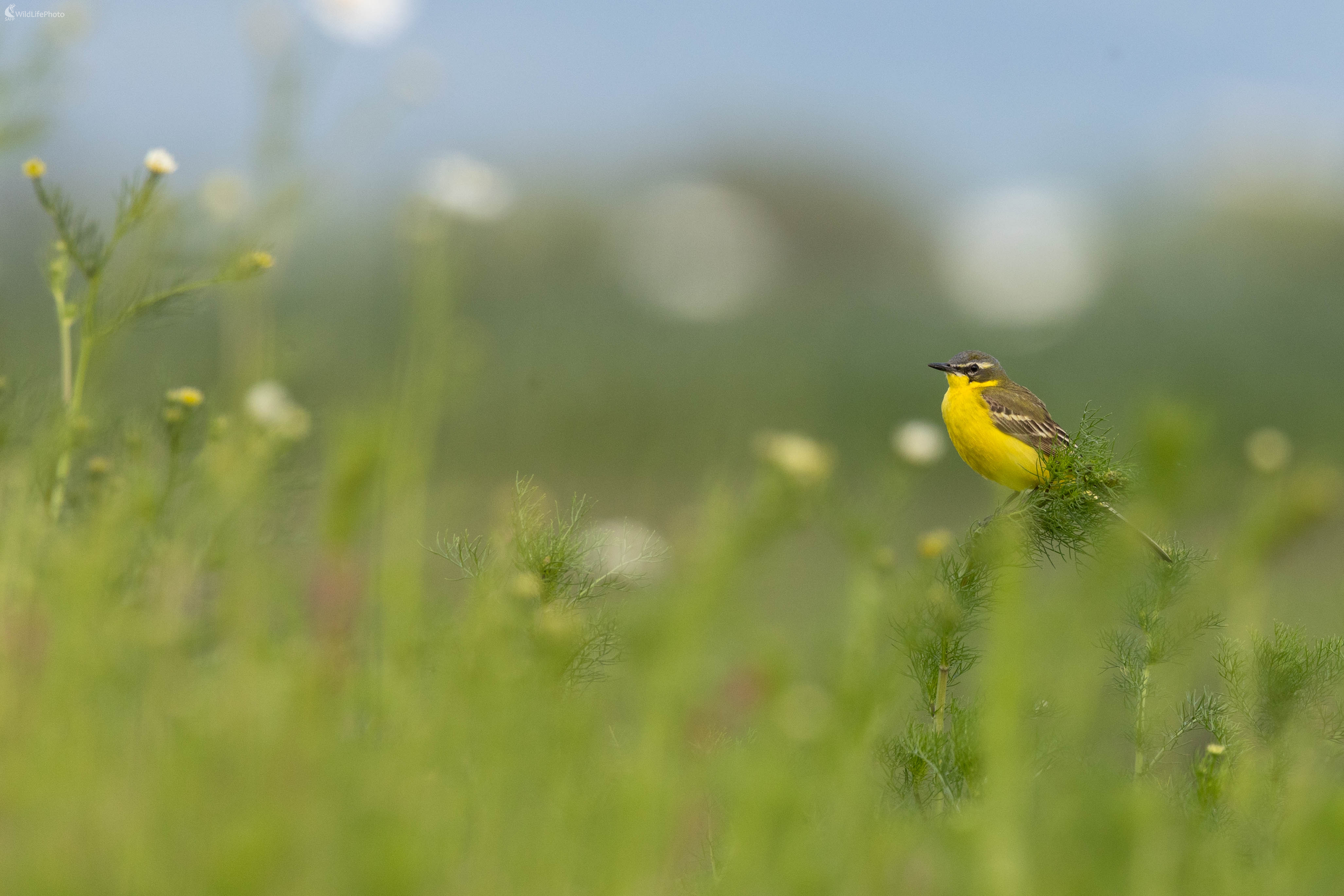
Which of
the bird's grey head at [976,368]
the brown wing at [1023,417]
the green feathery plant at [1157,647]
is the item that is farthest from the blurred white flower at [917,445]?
the bird's grey head at [976,368]

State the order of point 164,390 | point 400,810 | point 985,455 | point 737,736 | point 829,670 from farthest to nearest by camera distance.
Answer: point 985,455 → point 164,390 → point 737,736 → point 829,670 → point 400,810

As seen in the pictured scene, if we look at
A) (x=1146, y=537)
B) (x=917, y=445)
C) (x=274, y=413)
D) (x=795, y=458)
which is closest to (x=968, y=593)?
(x=1146, y=537)

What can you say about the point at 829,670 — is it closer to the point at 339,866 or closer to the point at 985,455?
the point at 339,866

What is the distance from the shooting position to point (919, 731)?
2447 mm

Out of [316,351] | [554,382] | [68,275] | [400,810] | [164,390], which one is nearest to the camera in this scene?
[400,810]

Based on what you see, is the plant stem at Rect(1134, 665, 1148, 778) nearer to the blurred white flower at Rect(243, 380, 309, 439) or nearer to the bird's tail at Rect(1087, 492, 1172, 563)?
the bird's tail at Rect(1087, 492, 1172, 563)

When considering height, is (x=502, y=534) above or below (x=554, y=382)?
above

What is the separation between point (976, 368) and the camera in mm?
4965

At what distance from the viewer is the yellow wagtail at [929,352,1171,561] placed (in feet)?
12.9

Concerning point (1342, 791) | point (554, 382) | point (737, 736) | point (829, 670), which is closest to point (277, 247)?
point (737, 736)

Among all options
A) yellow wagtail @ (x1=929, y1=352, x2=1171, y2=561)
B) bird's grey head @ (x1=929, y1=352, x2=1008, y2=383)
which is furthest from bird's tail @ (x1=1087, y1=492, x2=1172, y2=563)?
bird's grey head @ (x1=929, y1=352, x2=1008, y2=383)

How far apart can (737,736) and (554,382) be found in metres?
12.3

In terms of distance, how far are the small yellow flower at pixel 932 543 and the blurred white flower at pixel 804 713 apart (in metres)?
0.53

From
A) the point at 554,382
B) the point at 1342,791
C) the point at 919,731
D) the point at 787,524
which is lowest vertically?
the point at 554,382
